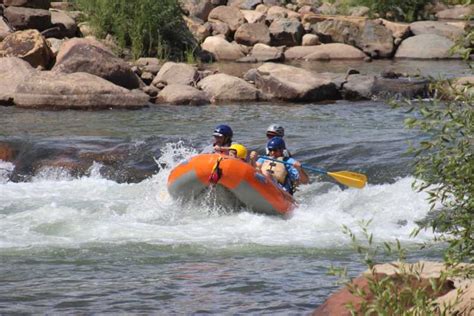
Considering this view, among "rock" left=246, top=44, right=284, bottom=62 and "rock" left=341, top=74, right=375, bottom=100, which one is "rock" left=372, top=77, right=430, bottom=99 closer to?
"rock" left=341, top=74, right=375, bottom=100

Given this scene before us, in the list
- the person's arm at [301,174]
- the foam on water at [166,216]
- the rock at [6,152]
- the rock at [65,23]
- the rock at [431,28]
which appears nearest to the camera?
the foam on water at [166,216]

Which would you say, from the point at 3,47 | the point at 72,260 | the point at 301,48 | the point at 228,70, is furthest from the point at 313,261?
the point at 301,48

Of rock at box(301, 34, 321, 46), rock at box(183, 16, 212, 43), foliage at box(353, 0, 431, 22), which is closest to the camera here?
rock at box(183, 16, 212, 43)

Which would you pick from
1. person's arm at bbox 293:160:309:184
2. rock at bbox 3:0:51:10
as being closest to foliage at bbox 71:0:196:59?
rock at bbox 3:0:51:10

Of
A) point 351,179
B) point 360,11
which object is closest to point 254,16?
point 360,11

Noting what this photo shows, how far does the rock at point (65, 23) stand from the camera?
72.4 ft

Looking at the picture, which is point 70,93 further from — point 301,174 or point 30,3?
point 301,174

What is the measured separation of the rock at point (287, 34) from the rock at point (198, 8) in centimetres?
254

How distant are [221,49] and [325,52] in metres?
2.80

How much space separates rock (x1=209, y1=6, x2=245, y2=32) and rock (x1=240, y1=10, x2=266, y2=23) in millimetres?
331

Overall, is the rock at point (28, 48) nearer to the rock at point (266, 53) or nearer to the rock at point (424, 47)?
the rock at point (266, 53)

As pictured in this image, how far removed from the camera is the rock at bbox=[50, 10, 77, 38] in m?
22.1

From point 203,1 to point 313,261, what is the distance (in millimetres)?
21950

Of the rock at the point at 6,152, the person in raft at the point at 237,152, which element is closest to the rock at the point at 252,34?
the rock at the point at 6,152
